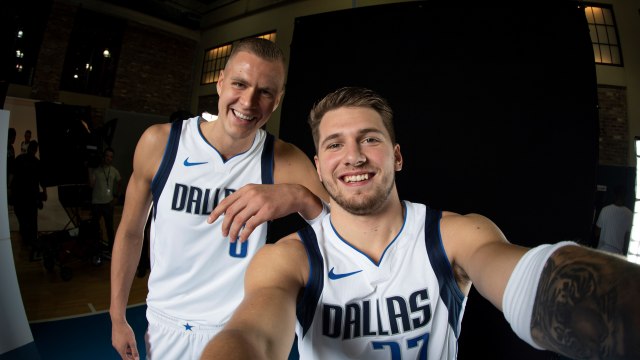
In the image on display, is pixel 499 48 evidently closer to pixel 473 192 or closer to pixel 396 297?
pixel 473 192

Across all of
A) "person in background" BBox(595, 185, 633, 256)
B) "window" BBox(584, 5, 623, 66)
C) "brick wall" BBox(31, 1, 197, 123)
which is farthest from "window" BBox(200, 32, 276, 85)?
"person in background" BBox(595, 185, 633, 256)

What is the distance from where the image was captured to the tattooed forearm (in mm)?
283

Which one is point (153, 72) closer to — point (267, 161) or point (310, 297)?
point (267, 161)

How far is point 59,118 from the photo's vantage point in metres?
1.49

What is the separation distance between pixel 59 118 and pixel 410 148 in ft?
5.29

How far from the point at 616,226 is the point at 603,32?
2.10ft

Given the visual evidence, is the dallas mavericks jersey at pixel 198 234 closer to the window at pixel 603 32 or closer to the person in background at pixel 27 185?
the person in background at pixel 27 185

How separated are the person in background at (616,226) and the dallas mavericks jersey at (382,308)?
17.5 inches

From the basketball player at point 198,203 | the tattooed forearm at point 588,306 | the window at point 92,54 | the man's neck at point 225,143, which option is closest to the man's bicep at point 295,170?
the basketball player at point 198,203

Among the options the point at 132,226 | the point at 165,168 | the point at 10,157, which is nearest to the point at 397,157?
the point at 165,168

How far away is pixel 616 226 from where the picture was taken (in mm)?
835

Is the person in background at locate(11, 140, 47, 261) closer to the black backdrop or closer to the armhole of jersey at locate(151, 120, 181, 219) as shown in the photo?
the armhole of jersey at locate(151, 120, 181, 219)

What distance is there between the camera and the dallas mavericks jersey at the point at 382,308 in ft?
2.42

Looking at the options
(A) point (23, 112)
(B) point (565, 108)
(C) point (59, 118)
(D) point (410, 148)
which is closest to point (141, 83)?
(C) point (59, 118)
